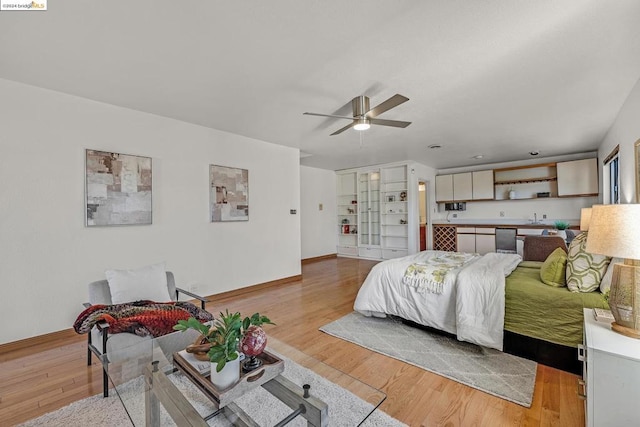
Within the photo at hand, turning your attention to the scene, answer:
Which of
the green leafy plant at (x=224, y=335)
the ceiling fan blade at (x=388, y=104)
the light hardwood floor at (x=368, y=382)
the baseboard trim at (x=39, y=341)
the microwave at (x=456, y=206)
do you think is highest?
the ceiling fan blade at (x=388, y=104)

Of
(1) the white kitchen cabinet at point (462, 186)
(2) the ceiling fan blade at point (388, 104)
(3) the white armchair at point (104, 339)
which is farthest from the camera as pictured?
(1) the white kitchen cabinet at point (462, 186)

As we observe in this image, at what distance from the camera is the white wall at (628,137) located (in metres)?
2.58

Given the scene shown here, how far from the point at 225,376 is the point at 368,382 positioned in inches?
47.5

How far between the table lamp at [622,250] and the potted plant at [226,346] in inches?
71.0

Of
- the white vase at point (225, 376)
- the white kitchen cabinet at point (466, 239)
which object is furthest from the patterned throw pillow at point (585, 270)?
the white kitchen cabinet at point (466, 239)

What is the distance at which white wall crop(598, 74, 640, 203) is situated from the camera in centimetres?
258

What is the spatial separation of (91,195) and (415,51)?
11.1 ft

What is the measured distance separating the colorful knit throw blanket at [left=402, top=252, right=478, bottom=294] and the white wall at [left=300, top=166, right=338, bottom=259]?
3.97 meters

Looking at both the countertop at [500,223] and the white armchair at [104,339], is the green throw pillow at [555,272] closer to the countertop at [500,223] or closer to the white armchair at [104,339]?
the white armchair at [104,339]

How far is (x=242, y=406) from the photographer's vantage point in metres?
1.46

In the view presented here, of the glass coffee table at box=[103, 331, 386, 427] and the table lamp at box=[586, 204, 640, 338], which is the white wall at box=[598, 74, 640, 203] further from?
the glass coffee table at box=[103, 331, 386, 427]

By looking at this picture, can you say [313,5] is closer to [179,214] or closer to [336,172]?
[179,214]

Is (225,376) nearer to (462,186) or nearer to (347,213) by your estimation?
(347,213)

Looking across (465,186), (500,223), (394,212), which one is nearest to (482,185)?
(465,186)
